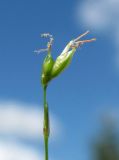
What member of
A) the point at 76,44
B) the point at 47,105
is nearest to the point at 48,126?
the point at 47,105

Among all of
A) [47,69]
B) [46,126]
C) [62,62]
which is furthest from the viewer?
[62,62]

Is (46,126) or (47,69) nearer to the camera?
(46,126)

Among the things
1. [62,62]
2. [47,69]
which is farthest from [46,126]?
[62,62]

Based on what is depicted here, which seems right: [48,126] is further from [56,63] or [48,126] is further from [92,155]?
[92,155]

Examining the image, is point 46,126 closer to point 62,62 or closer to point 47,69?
point 47,69

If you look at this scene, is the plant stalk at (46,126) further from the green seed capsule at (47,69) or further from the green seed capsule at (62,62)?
the green seed capsule at (62,62)
